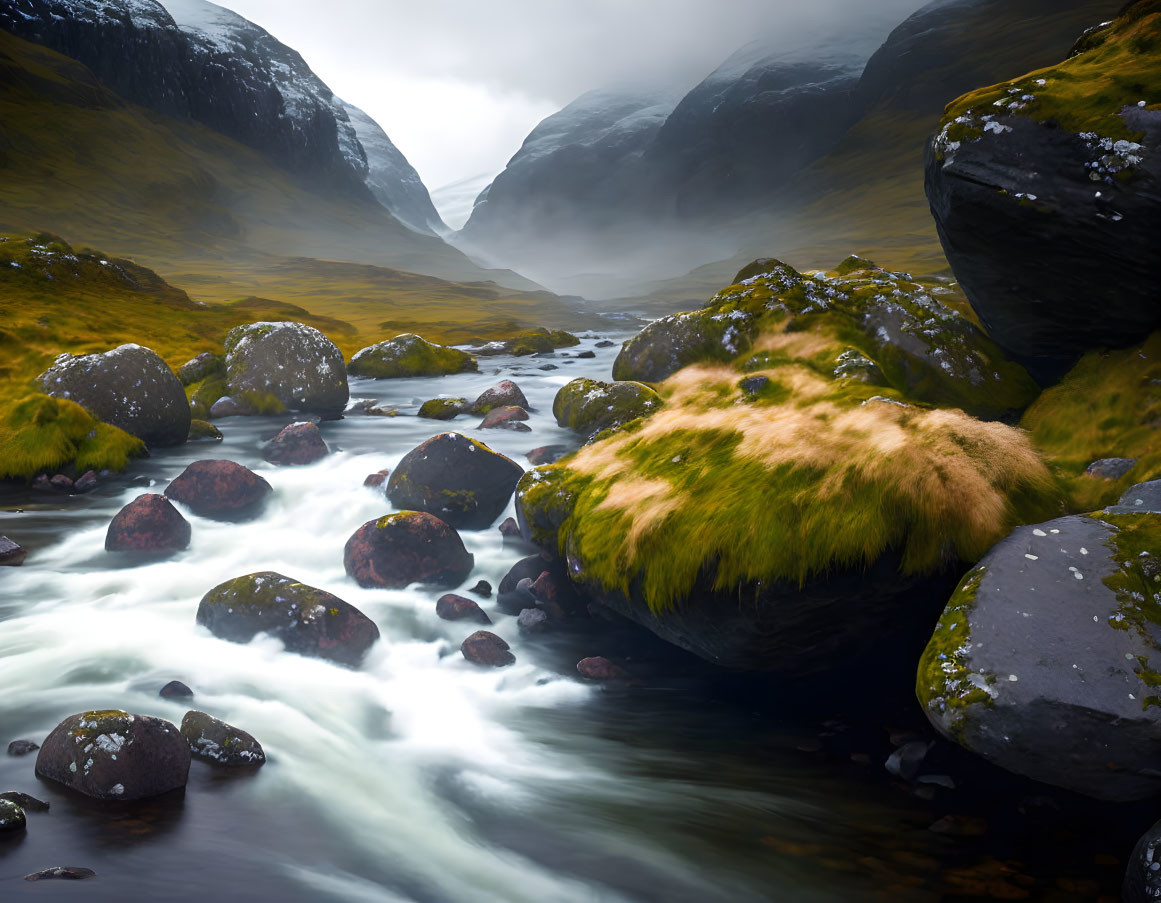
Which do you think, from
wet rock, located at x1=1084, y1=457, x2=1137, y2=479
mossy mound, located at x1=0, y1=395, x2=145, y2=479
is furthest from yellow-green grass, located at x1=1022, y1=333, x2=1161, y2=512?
mossy mound, located at x1=0, y1=395, x2=145, y2=479

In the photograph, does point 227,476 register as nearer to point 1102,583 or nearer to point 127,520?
point 127,520

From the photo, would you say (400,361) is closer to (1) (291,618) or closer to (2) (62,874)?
(1) (291,618)

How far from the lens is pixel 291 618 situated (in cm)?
973

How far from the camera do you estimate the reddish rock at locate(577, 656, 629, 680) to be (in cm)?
963

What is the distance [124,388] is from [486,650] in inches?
543

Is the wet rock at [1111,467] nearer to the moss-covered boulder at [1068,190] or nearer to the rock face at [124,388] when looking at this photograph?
the moss-covered boulder at [1068,190]

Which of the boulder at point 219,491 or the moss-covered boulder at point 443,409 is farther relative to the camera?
the moss-covered boulder at point 443,409

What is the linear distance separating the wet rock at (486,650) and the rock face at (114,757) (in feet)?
14.0

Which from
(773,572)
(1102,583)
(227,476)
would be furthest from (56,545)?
(1102,583)

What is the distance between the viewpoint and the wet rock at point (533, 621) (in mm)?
10680

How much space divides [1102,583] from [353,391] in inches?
1112

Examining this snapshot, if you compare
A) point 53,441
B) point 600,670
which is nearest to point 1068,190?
point 600,670

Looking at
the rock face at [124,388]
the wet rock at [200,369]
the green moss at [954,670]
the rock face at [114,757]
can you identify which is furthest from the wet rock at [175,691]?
the wet rock at [200,369]

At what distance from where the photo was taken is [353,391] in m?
30.4
